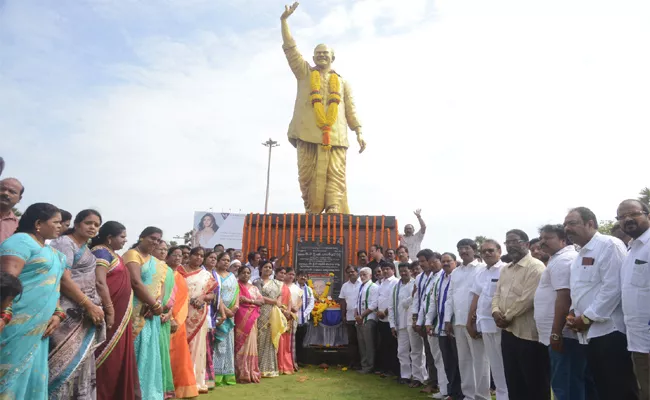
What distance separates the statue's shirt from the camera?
1226 centimetres

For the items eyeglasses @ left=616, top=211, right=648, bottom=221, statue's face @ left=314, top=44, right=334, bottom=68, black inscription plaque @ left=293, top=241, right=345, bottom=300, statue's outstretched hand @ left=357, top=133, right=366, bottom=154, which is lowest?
eyeglasses @ left=616, top=211, right=648, bottom=221

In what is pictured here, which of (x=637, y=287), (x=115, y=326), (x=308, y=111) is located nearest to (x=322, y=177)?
(x=308, y=111)

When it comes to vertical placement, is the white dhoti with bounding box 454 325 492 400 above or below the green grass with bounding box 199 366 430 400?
above

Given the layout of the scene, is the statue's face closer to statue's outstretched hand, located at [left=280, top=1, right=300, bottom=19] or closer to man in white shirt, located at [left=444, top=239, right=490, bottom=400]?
statue's outstretched hand, located at [left=280, top=1, right=300, bottom=19]

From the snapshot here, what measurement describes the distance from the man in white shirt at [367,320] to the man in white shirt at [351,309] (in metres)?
0.19

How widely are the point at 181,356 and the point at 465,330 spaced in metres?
3.15

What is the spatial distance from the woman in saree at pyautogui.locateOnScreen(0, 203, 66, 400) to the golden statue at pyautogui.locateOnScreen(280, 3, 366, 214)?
8.66 meters

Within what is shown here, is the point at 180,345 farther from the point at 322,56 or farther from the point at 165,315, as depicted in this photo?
the point at 322,56

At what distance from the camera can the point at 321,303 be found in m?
9.15

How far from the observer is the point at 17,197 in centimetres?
431

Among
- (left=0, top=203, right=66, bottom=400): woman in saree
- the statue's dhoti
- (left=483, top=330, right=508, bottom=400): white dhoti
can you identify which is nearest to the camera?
(left=0, top=203, right=66, bottom=400): woman in saree

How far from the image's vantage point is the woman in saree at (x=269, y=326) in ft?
25.4

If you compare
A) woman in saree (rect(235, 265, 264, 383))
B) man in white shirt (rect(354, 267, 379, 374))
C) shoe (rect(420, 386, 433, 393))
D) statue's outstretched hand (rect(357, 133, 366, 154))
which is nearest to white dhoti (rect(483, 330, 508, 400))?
shoe (rect(420, 386, 433, 393))

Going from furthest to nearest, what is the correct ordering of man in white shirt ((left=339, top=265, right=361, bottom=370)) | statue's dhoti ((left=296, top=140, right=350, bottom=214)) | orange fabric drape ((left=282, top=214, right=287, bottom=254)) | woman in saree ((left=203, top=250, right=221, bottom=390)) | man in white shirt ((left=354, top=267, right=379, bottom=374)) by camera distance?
statue's dhoti ((left=296, top=140, right=350, bottom=214)) → orange fabric drape ((left=282, top=214, right=287, bottom=254)) → man in white shirt ((left=339, top=265, right=361, bottom=370)) → man in white shirt ((left=354, top=267, right=379, bottom=374)) → woman in saree ((left=203, top=250, right=221, bottom=390))
